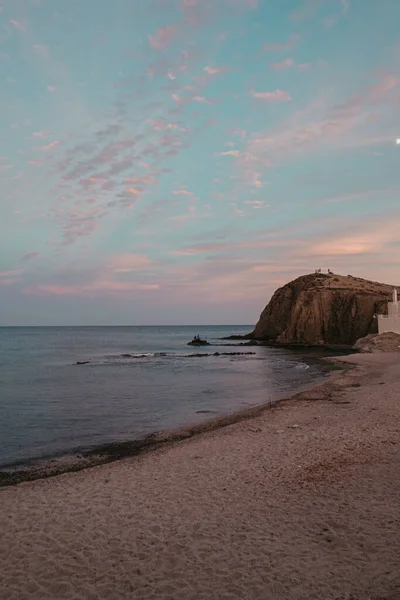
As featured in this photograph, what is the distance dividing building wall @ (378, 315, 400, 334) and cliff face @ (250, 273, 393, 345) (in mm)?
17305

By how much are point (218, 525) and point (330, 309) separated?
8118cm

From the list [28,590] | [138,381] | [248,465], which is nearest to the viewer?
[28,590]

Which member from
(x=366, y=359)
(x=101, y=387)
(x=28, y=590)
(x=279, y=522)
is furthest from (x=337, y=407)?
(x=366, y=359)

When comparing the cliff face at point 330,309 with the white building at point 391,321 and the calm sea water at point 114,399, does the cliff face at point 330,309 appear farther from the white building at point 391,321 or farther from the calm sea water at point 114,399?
the calm sea water at point 114,399

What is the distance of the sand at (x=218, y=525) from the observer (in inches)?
248

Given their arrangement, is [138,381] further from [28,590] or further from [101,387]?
[28,590]

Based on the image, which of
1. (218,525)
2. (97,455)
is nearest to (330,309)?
(97,455)

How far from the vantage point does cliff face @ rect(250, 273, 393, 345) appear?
80000mm

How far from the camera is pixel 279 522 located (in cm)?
819

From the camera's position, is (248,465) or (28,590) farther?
(248,465)

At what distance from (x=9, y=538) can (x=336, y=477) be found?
7576mm

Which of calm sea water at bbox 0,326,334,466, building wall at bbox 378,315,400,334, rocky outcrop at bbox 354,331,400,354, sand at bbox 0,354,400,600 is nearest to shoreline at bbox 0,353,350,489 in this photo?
calm sea water at bbox 0,326,334,466

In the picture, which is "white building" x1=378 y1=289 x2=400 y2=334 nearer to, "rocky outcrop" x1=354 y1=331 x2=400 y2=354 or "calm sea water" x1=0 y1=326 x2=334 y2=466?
"rocky outcrop" x1=354 y1=331 x2=400 y2=354

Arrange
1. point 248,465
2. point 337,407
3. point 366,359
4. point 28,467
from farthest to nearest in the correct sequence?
point 366,359
point 337,407
point 28,467
point 248,465
